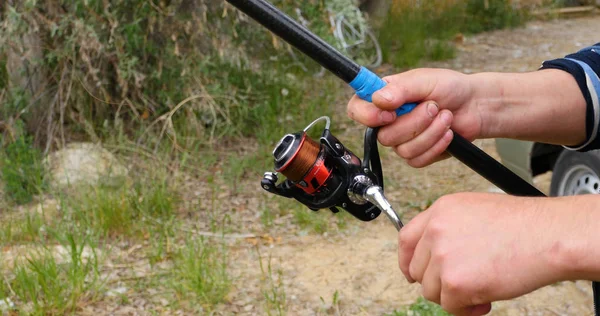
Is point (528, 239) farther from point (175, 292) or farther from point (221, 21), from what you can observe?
point (221, 21)

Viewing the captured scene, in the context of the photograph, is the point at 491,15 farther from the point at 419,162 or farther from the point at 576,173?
the point at 419,162

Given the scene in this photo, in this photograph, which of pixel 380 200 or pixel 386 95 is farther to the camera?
pixel 386 95

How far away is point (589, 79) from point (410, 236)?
967 mm

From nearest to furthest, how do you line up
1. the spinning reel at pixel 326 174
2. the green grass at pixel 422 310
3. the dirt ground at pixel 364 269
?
the spinning reel at pixel 326 174, the green grass at pixel 422 310, the dirt ground at pixel 364 269

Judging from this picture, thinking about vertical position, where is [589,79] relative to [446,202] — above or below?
above

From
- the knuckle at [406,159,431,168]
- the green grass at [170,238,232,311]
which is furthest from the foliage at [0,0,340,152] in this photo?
the knuckle at [406,159,431,168]

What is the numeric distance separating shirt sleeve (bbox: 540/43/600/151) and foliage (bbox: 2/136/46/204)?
3.37 meters

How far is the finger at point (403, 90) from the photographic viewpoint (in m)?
2.00

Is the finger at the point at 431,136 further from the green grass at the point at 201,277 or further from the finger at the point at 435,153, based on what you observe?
the green grass at the point at 201,277

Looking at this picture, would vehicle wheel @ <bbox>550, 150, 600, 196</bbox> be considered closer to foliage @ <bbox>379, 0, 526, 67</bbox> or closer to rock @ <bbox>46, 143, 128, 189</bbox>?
rock @ <bbox>46, 143, 128, 189</bbox>

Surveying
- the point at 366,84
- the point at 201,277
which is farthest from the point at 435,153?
the point at 201,277

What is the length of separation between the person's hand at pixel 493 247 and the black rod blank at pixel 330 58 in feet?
1.84

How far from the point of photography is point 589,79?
2.24 m

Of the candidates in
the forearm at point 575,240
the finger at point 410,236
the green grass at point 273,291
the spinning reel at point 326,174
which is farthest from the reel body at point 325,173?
the green grass at point 273,291
